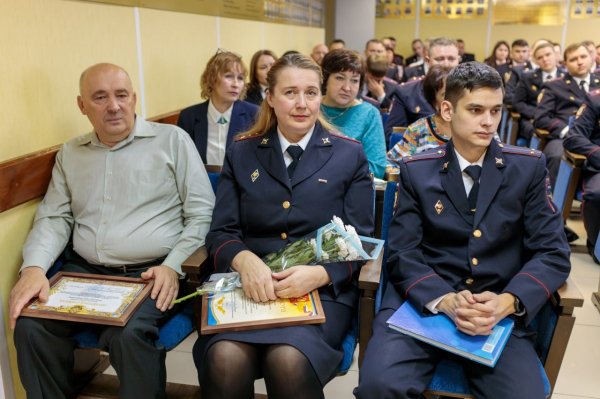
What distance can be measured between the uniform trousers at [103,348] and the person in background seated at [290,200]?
204 millimetres

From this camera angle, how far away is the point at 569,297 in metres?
1.72

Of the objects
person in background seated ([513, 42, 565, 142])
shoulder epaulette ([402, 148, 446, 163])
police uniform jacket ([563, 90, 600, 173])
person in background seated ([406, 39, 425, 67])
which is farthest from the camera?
person in background seated ([406, 39, 425, 67])

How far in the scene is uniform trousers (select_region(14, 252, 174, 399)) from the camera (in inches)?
75.9

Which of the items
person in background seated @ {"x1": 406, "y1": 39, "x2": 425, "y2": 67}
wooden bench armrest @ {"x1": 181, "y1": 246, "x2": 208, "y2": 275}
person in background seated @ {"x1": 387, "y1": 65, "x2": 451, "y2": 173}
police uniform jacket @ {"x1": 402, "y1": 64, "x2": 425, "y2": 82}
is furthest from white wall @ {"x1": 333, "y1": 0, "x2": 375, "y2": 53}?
Answer: wooden bench armrest @ {"x1": 181, "y1": 246, "x2": 208, "y2": 275}

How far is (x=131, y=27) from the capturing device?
3096 millimetres

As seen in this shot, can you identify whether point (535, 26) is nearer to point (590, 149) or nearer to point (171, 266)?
point (590, 149)

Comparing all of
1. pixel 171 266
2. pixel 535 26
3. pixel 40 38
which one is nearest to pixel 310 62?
pixel 171 266

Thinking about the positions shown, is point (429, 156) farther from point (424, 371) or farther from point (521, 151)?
point (424, 371)

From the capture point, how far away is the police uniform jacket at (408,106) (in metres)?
4.18

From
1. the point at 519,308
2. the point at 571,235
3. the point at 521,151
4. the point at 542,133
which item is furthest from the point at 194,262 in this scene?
the point at 542,133

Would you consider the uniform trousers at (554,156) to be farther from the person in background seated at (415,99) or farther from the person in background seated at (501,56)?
the person in background seated at (501,56)

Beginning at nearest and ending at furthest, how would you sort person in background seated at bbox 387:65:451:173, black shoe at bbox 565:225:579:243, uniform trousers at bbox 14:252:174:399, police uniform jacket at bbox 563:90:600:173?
uniform trousers at bbox 14:252:174:399 → person in background seated at bbox 387:65:451:173 → police uniform jacket at bbox 563:90:600:173 → black shoe at bbox 565:225:579:243

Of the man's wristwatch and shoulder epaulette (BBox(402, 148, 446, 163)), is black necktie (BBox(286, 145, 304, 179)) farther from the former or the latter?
the man's wristwatch

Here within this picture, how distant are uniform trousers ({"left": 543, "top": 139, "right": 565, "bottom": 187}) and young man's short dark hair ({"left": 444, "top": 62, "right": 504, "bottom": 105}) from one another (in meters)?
2.95
